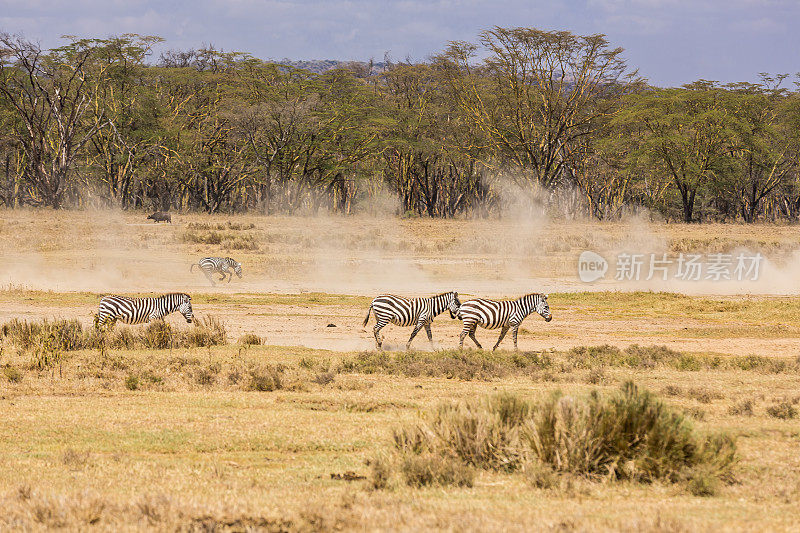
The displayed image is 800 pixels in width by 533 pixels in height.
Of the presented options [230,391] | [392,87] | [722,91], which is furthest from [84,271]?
[722,91]

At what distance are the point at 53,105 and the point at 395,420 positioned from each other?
179 feet

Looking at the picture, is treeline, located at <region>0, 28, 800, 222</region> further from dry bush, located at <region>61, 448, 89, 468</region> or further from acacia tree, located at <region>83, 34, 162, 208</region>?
dry bush, located at <region>61, 448, 89, 468</region>

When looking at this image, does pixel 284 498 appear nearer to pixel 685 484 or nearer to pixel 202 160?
pixel 685 484

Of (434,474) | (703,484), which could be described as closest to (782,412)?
(703,484)

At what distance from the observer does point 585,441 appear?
7.96m

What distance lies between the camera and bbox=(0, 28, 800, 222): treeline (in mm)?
60375

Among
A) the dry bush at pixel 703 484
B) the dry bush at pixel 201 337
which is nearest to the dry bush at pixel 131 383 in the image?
the dry bush at pixel 201 337

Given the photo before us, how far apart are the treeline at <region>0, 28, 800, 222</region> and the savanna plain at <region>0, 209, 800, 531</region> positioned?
3132cm

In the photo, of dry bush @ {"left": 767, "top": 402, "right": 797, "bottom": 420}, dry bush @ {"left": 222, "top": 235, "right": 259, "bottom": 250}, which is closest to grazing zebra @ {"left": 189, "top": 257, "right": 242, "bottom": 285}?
dry bush @ {"left": 222, "top": 235, "right": 259, "bottom": 250}

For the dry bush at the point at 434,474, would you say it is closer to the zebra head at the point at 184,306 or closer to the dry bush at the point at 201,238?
the zebra head at the point at 184,306

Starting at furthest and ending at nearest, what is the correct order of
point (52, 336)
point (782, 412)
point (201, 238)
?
1. point (201, 238)
2. point (52, 336)
3. point (782, 412)

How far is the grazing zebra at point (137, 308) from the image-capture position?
2052cm

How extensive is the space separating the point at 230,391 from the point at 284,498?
6.45m

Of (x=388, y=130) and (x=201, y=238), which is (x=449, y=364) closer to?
(x=201, y=238)
